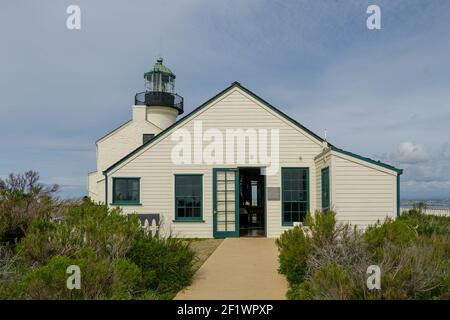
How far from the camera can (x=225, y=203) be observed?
12.7 meters

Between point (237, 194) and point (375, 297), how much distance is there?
8.42m

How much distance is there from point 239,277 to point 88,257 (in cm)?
305

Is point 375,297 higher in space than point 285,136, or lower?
lower

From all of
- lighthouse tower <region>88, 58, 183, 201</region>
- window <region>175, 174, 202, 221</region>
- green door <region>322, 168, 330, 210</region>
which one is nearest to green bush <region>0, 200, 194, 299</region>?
window <region>175, 174, 202, 221</region>

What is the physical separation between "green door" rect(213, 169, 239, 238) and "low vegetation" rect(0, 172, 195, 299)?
5658mm

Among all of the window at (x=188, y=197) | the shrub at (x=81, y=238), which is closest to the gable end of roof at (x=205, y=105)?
the window at (x=188, y=197)

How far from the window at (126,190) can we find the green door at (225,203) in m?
3.01

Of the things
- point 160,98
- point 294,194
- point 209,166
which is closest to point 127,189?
point 209,166

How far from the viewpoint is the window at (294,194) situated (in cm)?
1255

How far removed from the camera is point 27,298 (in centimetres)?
444

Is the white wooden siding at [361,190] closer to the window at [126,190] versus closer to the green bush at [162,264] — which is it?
the green bush at [162,264]

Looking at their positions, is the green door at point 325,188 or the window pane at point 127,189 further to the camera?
the window pane at point 127,189
